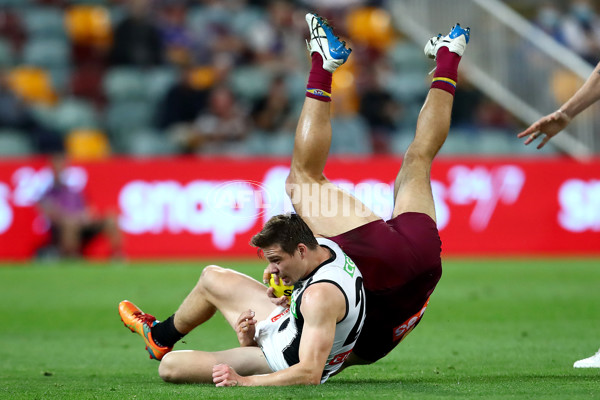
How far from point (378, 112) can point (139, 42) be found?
540 centimetres

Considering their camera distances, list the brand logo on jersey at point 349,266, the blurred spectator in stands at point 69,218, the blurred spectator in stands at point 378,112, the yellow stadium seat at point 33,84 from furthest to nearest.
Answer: the yellow stadium seat at point 33,84 → the blurred spectator in stands at point 378,112 → the blurred spectator in stands at point 69,218 → the brand logo on jersey at point 349,266

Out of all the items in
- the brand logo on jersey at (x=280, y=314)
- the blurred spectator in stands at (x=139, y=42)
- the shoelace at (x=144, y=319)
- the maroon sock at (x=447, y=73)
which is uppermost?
the blurred spectator in stands at (x=139, y=42)

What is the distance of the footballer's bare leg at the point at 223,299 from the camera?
6.81 meters

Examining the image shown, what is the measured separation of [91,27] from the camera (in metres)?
20.7

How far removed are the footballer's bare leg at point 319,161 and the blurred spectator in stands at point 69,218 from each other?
9.99 metres

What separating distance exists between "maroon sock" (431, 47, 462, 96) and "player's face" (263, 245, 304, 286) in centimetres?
239

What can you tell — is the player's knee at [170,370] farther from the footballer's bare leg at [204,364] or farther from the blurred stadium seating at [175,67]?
the blurred stadium seating at [175,67]

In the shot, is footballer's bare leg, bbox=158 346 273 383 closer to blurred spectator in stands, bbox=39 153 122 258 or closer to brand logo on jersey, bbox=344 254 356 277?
brand logo on jersey, bbox=344 254 356 277

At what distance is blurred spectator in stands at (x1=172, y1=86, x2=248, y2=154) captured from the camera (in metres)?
18.6

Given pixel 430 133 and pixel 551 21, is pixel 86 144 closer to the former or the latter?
pixel 551 21

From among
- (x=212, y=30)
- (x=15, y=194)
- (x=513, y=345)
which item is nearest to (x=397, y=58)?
(x=212, y=30)

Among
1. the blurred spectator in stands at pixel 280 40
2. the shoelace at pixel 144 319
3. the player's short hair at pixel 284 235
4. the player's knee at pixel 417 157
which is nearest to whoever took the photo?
the player's short hair at pixel 284 235

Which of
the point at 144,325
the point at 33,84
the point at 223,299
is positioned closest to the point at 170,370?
the point at 223,299

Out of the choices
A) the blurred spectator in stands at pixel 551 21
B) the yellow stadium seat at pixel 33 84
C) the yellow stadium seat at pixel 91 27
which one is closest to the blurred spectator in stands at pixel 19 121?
the yellow stadium seat at pixel 33 84
